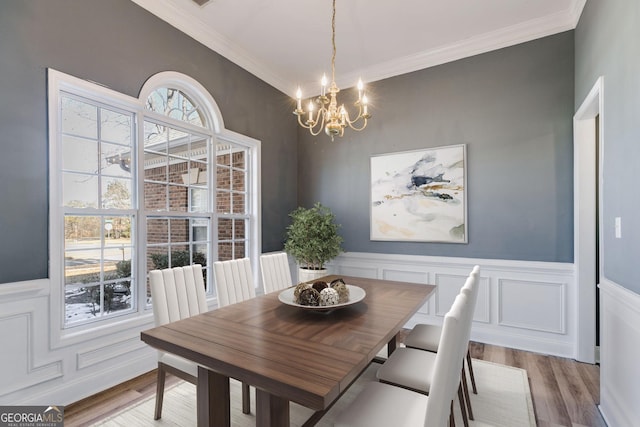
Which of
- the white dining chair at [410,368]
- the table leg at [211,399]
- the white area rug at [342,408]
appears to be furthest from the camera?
the white area rug at [342,408]

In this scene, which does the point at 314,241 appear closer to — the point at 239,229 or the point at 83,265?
the point at 239,229

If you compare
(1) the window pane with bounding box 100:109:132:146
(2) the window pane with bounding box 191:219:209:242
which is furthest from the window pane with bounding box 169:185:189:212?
(1) the window pane with bounding box 100:109:132:146

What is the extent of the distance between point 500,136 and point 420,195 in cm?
102

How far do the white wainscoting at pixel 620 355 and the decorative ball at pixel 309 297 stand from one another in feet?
5.43

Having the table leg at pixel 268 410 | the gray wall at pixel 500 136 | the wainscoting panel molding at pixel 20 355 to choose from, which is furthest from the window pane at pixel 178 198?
the table leg at pixel 268 410

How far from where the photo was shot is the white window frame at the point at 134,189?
2.10m

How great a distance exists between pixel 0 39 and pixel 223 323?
222 centimetres

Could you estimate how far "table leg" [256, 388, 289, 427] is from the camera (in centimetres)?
118

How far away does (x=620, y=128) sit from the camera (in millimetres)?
1825

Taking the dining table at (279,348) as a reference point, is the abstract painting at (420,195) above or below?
above

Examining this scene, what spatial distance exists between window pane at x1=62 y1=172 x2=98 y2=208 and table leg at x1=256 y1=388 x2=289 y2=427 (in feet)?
6.88

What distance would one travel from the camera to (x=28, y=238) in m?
1.99

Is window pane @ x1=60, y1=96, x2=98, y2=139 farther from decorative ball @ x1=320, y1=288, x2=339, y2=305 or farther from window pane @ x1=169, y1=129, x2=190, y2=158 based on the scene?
decorative ball @ x1=320, y1=288, x2=339, y2=305

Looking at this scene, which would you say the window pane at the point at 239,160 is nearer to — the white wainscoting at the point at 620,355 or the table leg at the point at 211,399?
the table leg at the point at 211,399
